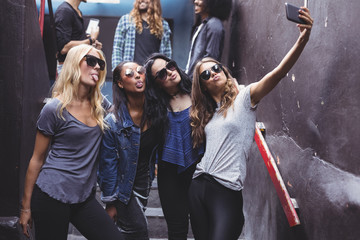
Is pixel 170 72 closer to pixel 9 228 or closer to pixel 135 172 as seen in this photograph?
pixel 135 172

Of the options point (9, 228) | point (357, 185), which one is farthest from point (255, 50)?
point (9, 228)

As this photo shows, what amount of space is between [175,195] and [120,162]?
540 mm

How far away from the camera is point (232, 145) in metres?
3.04

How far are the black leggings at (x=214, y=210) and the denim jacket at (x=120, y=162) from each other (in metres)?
0.52

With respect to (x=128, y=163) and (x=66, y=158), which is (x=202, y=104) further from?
(x=66, y=158)

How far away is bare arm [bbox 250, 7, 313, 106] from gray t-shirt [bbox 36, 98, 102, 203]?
1226 mm

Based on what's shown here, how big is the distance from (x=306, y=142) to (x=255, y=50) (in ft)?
6.47

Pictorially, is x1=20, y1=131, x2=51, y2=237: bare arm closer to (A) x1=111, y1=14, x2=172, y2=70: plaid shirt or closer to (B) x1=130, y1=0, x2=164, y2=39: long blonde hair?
(A) x1=111, y1=14, x2=172, y2=70: plaid shirt

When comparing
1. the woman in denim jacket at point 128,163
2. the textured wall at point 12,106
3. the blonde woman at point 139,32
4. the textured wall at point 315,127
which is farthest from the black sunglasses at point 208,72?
the blonde woman at point 139,32

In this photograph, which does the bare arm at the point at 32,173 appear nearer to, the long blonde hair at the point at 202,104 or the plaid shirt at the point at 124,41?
the long blonde hair at the point at 202,104

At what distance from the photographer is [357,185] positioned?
2332 millimetres

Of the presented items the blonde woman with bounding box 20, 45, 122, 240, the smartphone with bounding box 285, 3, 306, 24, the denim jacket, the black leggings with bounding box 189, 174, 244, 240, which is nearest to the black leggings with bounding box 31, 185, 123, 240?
the blonde woman with bounding box 20, 45, 122, 240

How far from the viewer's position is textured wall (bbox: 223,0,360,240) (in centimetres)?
244

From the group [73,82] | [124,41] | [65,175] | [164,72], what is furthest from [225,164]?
[124,41]
